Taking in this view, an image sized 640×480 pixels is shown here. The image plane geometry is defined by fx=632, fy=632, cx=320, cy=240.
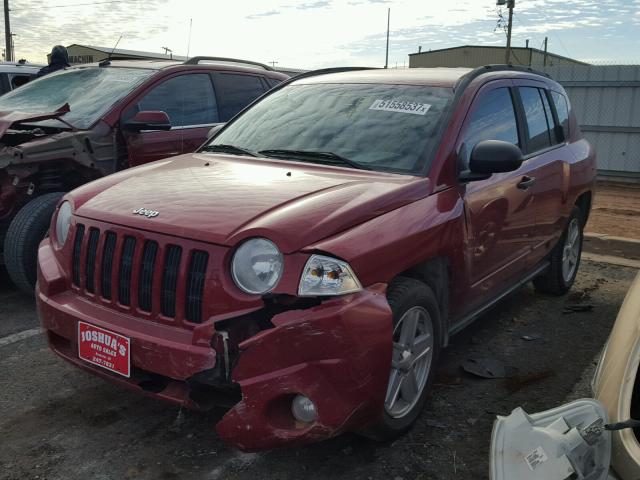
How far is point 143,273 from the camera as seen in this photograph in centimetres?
262

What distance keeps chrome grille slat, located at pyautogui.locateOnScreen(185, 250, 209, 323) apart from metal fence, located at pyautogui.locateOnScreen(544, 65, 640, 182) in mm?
12881

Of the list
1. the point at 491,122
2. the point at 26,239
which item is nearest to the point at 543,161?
the point at 491,122

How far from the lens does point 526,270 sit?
4.43 metres

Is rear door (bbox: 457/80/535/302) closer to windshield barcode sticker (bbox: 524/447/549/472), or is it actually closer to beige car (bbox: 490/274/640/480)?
beige car (bbox: 490/274/640/480)

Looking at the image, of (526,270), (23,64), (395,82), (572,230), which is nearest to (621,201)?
(572,230)

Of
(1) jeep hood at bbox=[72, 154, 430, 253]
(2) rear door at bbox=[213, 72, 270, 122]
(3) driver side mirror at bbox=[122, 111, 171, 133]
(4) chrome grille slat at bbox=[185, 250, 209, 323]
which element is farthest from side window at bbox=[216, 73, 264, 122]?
(4) chrome grille slat at bbox=[185, 250, 209, 323]

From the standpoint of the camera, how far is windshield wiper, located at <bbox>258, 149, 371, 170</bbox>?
332cm

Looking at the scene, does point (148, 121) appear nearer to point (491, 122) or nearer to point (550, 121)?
point (491, 122)

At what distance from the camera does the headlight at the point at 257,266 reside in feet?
7.95

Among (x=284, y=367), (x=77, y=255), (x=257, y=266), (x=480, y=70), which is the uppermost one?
(x=480, y=70)

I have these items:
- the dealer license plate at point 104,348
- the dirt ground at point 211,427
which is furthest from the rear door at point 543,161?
the dealer license plate at point 104,348

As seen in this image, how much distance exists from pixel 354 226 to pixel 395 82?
152 centimetres

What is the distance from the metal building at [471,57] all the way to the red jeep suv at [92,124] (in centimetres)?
3327

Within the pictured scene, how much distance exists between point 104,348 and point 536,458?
173cm
